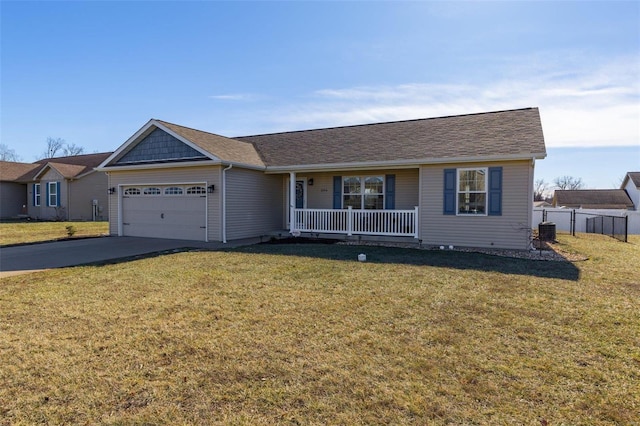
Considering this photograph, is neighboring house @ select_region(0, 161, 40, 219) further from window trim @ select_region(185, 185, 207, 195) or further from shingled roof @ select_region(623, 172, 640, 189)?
shingled roof @ select_region(623, 172, 640, 189)

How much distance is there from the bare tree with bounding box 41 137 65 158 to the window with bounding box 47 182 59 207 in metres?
44.4

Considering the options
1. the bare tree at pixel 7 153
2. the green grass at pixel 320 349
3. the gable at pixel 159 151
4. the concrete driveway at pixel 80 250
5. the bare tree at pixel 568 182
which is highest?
the bare tree at pixel 7 153

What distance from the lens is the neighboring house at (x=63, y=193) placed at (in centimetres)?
2481

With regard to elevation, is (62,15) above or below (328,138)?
above

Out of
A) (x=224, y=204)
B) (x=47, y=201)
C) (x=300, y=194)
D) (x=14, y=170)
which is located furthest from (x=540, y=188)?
(x=14, y=170)

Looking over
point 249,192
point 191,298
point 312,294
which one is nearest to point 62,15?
point 249,192

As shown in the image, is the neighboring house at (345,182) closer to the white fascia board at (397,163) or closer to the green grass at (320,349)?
the white fascia board at (397,163)

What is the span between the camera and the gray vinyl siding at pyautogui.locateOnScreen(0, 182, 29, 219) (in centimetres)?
2725

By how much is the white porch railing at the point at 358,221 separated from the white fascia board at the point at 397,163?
1495 millimetres

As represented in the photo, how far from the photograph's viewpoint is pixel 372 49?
12.3 meters

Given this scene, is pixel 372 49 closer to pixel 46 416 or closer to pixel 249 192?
pixel 249 192

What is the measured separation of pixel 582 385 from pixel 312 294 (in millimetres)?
3593

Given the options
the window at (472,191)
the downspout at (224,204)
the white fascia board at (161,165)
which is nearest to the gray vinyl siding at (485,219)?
the window at (472,191)

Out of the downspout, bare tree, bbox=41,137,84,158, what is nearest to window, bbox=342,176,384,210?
the downspout
